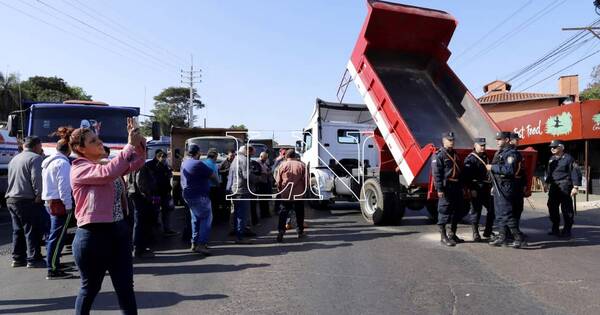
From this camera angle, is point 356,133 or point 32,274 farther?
point 356,133

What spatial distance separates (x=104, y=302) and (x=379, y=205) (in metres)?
6.16

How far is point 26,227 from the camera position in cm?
665

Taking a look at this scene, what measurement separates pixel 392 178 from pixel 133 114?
5.85 m

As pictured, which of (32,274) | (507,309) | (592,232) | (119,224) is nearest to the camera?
(119,224)

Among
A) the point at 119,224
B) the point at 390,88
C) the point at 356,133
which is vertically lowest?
the point at 119,224

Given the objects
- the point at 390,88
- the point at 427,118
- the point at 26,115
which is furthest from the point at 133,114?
the point at 427,118

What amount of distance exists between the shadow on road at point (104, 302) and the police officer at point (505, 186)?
16.1 feet

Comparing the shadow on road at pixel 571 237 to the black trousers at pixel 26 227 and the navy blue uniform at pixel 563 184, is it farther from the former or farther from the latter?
the black trousers at pixel 26 227

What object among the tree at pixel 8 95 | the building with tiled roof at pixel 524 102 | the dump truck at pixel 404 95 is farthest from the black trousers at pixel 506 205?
the tree at pixel 8 95

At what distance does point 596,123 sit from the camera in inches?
661

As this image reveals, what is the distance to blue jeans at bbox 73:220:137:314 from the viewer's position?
11.4ft

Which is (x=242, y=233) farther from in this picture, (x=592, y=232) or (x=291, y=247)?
(x=592, y=232)

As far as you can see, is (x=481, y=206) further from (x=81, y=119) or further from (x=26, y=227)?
(x=81, y=119)

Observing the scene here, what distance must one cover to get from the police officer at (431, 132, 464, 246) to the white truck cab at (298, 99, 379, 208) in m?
3.89
